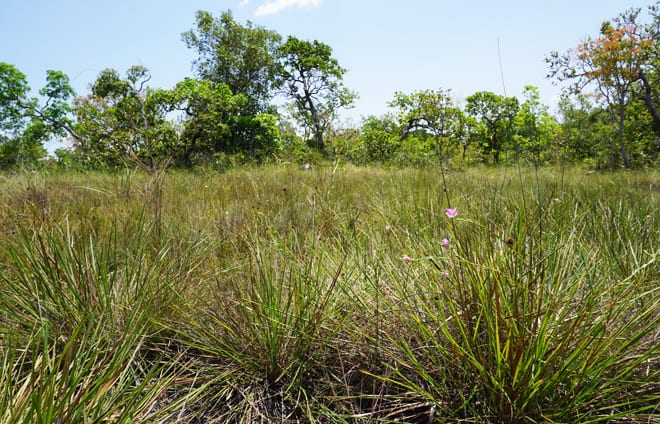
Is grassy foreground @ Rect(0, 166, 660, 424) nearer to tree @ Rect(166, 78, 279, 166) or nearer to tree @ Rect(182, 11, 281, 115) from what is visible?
tree @ Rect(166, 78, 279, 166)

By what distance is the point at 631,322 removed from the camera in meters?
0.90

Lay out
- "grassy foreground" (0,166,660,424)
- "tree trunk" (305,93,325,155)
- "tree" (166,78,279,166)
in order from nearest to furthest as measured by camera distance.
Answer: "grassy foreground" (0,166,660,424)
"tree" (166,78,279,166)
"tree trunk" (305,93,325,155)

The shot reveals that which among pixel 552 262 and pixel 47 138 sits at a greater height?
pixel 47 138

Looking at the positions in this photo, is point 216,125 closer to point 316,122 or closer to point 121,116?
point 121,116

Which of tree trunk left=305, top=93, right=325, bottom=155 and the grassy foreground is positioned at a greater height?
tree trunk left=305, top=93, right=325, bottom=155

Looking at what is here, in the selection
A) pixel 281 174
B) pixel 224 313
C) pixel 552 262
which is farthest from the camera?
pixel 281 174

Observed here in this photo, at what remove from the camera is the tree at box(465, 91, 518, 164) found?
46.0ft

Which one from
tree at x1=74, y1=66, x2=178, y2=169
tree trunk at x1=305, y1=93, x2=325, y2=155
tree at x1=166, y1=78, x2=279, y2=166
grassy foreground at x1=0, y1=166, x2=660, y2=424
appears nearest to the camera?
grassy foreground at x1=0, y1=166, x2=660, y2=424

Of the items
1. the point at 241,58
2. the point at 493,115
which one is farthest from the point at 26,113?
the point at 493,115

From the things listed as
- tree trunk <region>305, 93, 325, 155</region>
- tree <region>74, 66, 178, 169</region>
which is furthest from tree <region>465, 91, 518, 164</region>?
tree <region>74, 66, 178, 169</region>

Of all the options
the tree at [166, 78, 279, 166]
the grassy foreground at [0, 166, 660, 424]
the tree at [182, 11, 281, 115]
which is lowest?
the grassy foreground at [0, 166, 660, 424]

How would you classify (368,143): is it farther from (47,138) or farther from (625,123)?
(47,138)

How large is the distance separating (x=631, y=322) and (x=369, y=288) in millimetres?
797

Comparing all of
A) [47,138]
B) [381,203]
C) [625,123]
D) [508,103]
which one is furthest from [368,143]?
[47,138]
